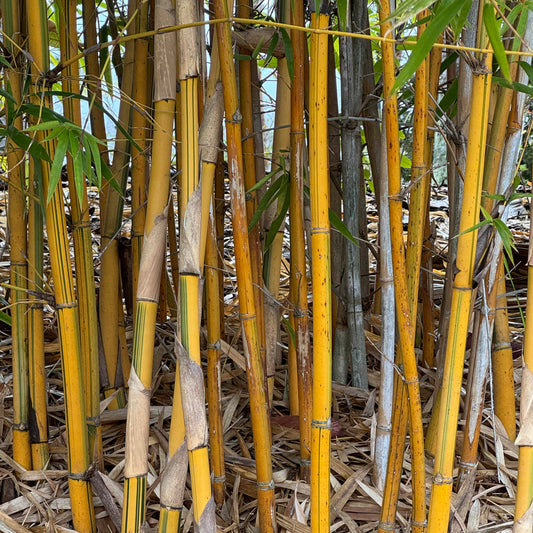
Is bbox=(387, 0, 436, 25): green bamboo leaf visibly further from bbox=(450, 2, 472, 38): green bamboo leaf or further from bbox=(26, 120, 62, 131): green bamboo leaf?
bbox=(26, 120, 62, 131): green bamboo leaf

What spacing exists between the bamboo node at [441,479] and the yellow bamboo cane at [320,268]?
0.11 meters

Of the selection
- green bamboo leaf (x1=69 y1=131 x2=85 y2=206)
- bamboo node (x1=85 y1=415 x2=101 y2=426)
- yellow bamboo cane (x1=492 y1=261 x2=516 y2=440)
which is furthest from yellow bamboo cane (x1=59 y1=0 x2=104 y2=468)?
yellow bamboo cane (x1=492 y1=261 x2=516 y2=440)

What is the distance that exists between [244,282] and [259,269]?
0.17 meters

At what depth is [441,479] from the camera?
2.12 feet

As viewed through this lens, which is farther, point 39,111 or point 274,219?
point 274,219

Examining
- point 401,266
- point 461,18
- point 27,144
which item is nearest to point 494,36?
point 461,18

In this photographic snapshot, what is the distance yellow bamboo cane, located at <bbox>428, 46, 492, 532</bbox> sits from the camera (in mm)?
565

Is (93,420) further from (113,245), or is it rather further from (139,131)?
(139,131)

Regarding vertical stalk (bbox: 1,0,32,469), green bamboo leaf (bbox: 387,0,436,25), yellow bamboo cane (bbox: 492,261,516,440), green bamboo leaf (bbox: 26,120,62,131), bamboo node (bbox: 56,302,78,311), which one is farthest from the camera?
yellow bamboo cane (bbox: 492,261,516,440)

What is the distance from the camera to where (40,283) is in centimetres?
84

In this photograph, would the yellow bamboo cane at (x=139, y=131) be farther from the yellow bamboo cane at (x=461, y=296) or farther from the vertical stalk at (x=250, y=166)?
the yellow bamboo cane at (x=461, y=296)

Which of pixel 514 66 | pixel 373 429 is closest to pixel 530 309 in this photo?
pixel 514 66

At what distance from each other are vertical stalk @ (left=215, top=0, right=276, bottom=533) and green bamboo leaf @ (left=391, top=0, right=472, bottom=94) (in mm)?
198

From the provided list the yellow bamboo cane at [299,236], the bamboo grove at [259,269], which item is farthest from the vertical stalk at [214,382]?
the yellow bamboo cane at [299,236]
